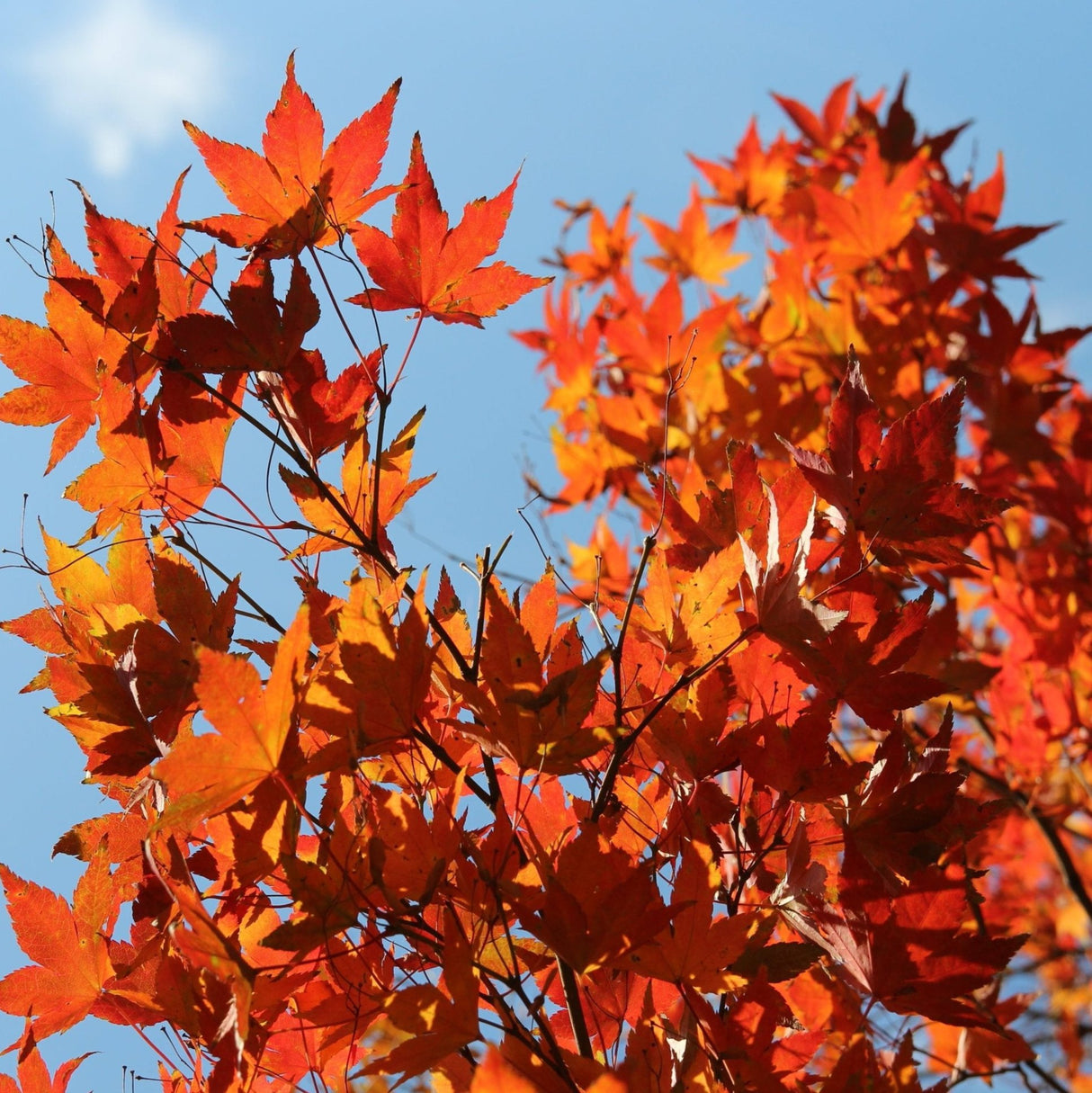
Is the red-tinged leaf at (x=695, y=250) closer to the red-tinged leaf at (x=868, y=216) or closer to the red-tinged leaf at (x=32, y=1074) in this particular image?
the red-tinged leaf at (x=868, y=216)

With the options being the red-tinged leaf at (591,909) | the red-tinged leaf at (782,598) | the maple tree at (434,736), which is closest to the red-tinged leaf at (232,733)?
the maple tree at (434,736)

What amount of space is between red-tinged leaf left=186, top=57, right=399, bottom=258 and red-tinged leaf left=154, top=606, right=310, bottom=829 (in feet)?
1.15

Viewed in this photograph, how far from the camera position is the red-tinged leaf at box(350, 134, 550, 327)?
70cm

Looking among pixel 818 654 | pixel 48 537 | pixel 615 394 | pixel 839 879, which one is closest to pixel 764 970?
pixel 839 879

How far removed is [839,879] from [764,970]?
9 centimetres

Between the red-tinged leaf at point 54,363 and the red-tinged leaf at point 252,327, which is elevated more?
the red-tinged leaf at point 54,363

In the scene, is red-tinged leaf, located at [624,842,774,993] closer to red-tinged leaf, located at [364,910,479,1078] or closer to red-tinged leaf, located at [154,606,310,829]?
red-tinged leaf, located at [364,910,479,1078]

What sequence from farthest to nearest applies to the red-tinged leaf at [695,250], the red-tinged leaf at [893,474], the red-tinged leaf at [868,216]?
the red-tinged leaf at [695,250] < the red-tinged leaf at [868,216] < the red-tinged leaf at [893,474]

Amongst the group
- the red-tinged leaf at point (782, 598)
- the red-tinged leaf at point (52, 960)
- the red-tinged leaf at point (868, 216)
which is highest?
the red-tinged leaf at point (868, 216)

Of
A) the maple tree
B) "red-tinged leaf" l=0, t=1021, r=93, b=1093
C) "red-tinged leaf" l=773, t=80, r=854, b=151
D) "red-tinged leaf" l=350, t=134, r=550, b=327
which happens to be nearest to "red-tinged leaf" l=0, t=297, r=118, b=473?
the maple tree

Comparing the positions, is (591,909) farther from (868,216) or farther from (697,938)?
(868,216)

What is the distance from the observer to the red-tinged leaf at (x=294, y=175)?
2.27ft

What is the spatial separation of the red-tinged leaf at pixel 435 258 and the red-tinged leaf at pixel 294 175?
0.03 m

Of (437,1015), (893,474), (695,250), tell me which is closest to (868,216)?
(695,250)
